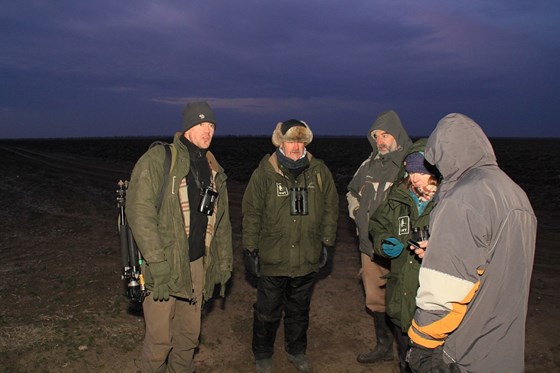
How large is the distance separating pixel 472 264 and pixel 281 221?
8.00 ft

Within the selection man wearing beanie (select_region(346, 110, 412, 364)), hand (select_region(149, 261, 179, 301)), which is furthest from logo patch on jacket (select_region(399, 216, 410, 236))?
hand (select_region(149, 261, 179, 301))

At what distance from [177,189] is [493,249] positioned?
94.8 inches

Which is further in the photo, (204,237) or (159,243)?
(204,237)

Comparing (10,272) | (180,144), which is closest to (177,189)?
(180,144)

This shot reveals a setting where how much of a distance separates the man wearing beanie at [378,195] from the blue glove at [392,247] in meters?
1.04

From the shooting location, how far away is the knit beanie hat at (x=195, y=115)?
3.92m

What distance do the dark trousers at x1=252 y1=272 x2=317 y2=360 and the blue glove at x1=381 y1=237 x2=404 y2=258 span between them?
1368 mm

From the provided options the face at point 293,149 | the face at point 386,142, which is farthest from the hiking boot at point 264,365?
the face at point 386,142

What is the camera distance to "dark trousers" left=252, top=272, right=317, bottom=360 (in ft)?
15.1

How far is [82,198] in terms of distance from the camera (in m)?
14.4

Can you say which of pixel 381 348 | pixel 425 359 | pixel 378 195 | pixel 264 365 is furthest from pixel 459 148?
pixel 264 365

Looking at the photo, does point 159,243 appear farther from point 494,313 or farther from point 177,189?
point 494,313

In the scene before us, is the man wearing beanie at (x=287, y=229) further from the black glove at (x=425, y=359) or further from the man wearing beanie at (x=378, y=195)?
the black glove at (x=425, y=359)

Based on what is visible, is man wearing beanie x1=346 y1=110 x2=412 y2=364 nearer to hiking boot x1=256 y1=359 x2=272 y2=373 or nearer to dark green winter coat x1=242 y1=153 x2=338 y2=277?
dark green winter coat x1=242 y1=153 x2=338 y2=277
